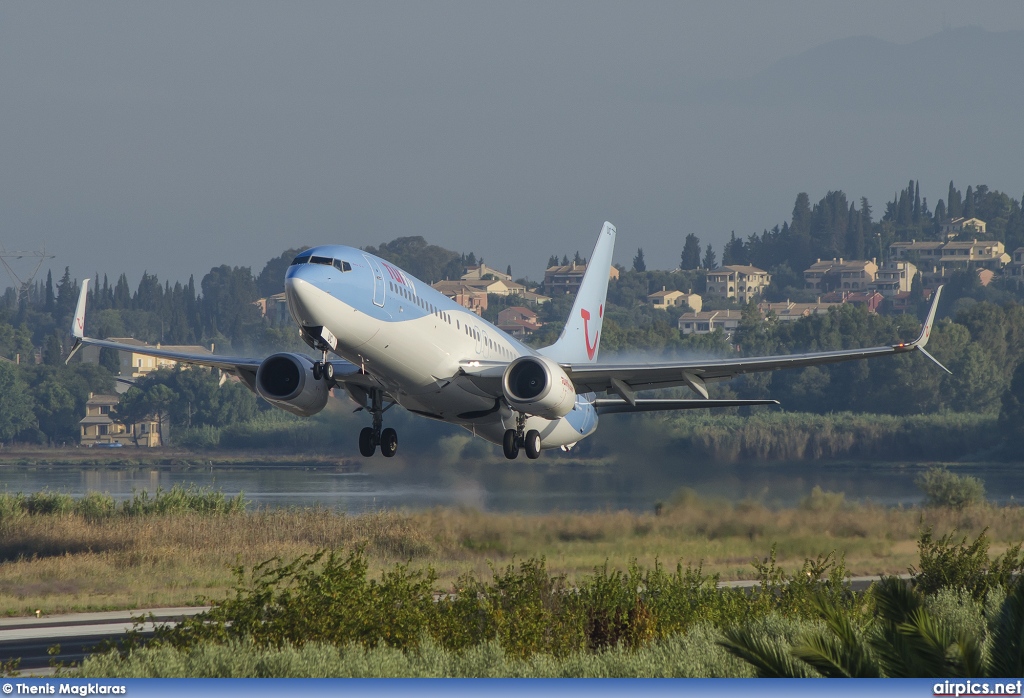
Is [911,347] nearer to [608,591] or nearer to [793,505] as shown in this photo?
[608,591]

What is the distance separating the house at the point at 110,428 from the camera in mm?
159500

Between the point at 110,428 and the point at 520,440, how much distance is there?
13805cm

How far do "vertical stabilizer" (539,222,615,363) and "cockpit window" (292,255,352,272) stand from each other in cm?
Answer: 1598

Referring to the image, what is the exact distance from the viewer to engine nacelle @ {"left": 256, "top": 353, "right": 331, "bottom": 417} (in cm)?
3397

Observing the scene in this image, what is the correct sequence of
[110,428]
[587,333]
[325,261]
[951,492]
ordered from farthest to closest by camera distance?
[110,428] < [951,492] < [587,333] < [325,261]

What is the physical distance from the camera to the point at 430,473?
66.6 metres

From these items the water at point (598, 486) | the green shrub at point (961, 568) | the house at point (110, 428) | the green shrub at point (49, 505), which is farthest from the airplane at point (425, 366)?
the house at point (110, 428)

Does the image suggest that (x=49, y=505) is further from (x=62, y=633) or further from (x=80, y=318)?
(x=80, y=318)

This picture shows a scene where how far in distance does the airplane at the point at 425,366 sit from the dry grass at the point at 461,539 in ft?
40.6

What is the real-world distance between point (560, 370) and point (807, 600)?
10428mm

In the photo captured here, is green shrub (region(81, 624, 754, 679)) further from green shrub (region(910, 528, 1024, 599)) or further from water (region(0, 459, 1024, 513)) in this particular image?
water (region(0, 459, 1024, 513))

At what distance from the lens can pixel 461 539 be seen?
5397 cm

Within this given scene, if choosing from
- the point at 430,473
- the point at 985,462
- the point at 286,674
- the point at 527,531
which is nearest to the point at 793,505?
the point at 527,531

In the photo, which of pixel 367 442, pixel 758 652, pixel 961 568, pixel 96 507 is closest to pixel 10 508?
pixel 96 507
